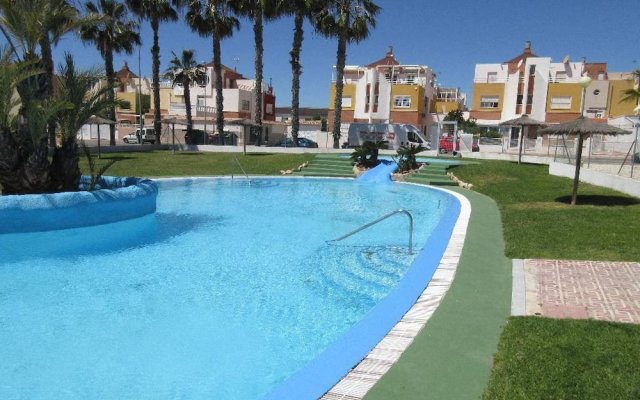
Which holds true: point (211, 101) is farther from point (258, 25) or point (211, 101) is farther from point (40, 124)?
point (40, 124)

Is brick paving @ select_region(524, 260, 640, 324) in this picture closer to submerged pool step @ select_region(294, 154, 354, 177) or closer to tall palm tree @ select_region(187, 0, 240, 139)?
submerged pool step @ select_region(294, 154, 354, 177)

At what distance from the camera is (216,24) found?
32594 millimetres

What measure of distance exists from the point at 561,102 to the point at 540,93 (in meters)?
2.32

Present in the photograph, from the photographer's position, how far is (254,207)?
45.3 feet

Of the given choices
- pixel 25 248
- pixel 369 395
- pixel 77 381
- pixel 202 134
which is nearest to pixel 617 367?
pixel 369 395

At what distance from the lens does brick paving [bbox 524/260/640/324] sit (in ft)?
16.3

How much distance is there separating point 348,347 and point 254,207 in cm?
987

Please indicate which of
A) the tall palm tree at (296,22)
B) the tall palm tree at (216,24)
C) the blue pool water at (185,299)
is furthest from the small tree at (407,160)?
the tall palm tree at (216,24)

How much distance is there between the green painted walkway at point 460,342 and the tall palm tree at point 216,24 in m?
28.6

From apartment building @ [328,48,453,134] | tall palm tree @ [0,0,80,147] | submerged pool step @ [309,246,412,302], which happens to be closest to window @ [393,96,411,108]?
apartment building @ [328,48,453,134]

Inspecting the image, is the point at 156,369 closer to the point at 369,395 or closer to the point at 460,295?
the point at 369,395

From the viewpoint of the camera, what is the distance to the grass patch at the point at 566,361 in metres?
3.30

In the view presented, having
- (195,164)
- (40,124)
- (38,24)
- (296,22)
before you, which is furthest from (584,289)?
(296,22)

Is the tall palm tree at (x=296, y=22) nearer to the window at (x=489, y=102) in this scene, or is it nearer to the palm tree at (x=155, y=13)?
the palm tree at (x=155, y=13)
